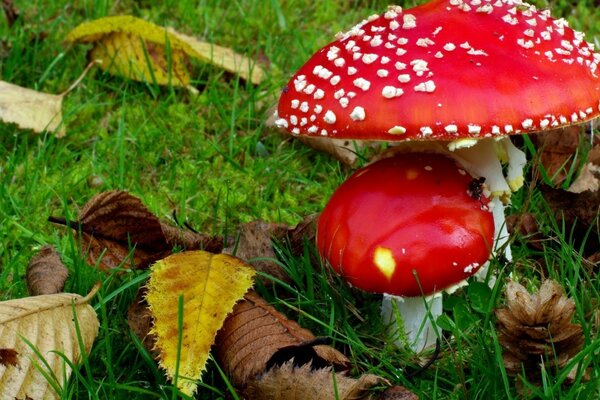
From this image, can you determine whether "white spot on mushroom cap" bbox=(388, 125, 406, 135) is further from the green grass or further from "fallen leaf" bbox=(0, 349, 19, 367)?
"fallen leaf" bbox=(0, 349, 19, 367)

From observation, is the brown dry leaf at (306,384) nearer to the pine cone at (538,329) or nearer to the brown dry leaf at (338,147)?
the pine cone at (538,329)

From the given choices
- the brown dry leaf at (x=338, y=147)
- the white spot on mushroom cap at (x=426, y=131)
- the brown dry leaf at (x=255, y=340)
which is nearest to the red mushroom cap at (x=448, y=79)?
the white spot on mushroom cap at (x=426, y=131)

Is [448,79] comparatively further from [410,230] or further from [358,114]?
[410,230]

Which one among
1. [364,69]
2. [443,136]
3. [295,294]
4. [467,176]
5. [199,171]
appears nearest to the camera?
[443,136]

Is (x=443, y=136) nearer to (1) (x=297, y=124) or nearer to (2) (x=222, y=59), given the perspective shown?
(1) (x=297, y=124)

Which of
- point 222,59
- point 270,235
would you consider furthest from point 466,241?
point 222,59

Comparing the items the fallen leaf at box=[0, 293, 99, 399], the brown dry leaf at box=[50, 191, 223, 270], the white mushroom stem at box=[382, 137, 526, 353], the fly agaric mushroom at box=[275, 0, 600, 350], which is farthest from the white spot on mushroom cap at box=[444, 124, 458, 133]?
the fallen leaf at box=[0, 293, 99, 399]
